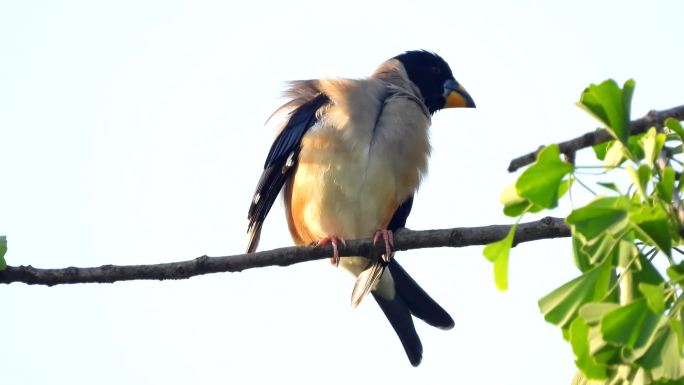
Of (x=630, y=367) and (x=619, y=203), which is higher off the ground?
(x=619, y=203)

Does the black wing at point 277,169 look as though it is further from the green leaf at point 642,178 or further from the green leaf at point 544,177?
the green leaf at point 642,178

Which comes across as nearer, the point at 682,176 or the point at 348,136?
the point at 682,176

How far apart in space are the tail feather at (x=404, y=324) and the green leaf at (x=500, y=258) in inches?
135

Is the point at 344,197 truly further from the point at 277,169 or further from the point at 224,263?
the point at 224,263

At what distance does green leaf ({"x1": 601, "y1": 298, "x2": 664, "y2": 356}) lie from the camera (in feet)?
8.12

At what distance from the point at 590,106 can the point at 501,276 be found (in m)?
0.52

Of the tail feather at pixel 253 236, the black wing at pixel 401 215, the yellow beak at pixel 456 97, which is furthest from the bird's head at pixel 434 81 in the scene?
the tail feather at pixel 253 236

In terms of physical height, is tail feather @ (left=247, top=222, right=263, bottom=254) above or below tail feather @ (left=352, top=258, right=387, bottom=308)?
above

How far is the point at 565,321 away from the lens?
270 centimetres

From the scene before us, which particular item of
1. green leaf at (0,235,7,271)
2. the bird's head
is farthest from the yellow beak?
green leaf at (0,235,7,271)

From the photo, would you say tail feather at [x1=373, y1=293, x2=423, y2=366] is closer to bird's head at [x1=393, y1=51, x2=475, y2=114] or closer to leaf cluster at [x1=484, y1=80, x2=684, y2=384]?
bird's head at [x1=393, y1=51, x2=475, y2=114]

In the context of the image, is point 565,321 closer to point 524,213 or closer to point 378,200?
point 524,213

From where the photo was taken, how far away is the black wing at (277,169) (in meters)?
6.26

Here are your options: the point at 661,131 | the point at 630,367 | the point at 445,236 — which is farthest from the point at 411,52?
the point at 630,367
